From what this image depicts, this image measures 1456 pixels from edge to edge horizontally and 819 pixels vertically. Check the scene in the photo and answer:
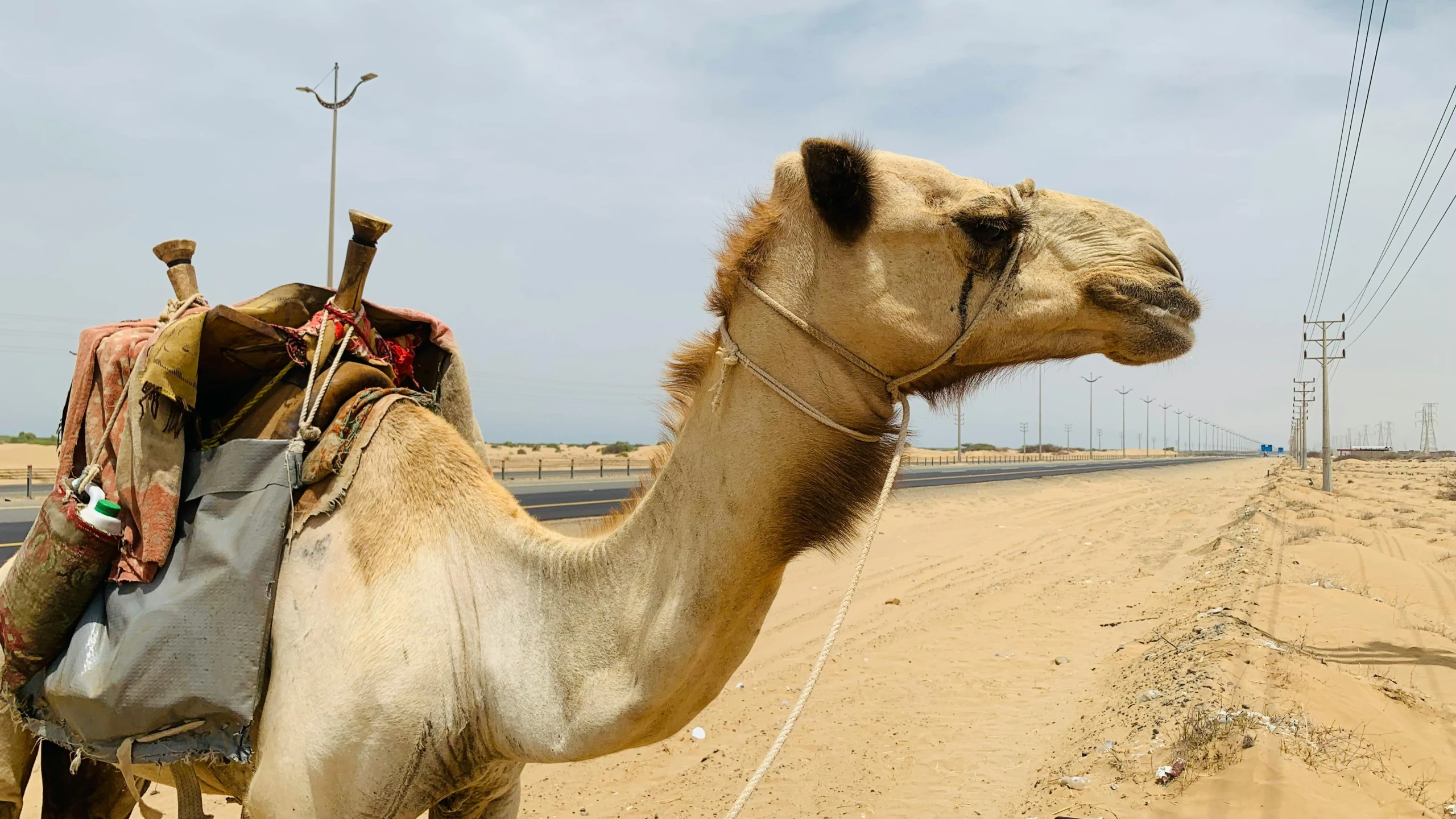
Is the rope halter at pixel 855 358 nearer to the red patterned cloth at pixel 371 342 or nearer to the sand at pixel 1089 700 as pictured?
the sand at pixel 1089 700

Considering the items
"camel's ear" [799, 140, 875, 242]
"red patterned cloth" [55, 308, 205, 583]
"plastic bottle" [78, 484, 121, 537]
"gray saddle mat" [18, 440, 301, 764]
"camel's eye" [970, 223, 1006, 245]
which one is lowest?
"gray saddle mat" [18, 440, 301, 764]

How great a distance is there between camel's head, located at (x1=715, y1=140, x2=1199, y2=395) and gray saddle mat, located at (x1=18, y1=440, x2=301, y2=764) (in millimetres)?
1571

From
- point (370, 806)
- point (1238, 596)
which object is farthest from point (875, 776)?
point (1238, 596)

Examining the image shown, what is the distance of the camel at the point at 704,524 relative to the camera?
202 centimetres

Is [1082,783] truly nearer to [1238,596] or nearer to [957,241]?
[957,241]

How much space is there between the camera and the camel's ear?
2021mm

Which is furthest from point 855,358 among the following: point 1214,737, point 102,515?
point 1214,737

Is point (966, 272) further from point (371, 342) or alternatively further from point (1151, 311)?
point (371, 342)

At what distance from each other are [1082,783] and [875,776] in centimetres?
148

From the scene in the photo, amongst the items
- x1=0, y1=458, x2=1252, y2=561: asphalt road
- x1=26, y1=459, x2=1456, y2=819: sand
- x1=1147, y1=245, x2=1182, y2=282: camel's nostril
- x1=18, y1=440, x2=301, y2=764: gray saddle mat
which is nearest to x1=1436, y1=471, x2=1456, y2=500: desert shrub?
x1=0, y1=458, x2=1252, y2=561: asphalt road

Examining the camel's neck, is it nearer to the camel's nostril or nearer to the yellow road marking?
the camel's nostril

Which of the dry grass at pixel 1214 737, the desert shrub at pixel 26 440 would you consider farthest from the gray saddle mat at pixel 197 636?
the desert shrub at pixel 26 440

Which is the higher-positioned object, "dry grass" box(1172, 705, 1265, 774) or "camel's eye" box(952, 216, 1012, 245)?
"camel's eye" box(952, 216, 1012, 245)

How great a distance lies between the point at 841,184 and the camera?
2.04 m
